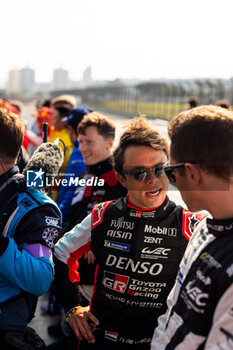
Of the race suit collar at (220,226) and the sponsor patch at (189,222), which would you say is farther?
the sponsor patch at (189,222)

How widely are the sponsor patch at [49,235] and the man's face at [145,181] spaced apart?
0.42 meters

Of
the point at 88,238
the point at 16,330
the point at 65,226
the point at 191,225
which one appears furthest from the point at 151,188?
the point at 65,226

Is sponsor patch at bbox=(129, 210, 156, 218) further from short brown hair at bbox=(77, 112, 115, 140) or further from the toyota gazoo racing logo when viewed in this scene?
short brown hair at bbox=(77, 112, 115, 140)

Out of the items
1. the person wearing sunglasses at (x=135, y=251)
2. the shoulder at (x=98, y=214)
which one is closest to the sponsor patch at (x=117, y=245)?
the person wearing sunglasses at (x=135, y=251)

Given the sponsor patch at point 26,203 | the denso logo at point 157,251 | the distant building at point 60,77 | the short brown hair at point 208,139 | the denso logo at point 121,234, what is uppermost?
the short brown hair at point 208,139

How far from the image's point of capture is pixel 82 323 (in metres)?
1.86

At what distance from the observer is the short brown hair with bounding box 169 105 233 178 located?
1.23 meters

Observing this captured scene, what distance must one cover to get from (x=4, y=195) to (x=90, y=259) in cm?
78

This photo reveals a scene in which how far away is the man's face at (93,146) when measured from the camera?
3021mm

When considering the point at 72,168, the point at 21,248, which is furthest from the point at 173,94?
the point at 21,248

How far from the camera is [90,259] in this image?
7.66 ft

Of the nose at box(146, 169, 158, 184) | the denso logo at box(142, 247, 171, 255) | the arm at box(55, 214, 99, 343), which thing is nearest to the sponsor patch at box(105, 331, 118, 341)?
the arm at box(55, 214, 99, 343)

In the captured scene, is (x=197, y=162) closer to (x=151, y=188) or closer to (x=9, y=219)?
(x=151, y=188)

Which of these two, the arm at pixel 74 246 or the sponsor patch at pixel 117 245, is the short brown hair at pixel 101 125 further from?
the sponsor patch at pixel 117 245
